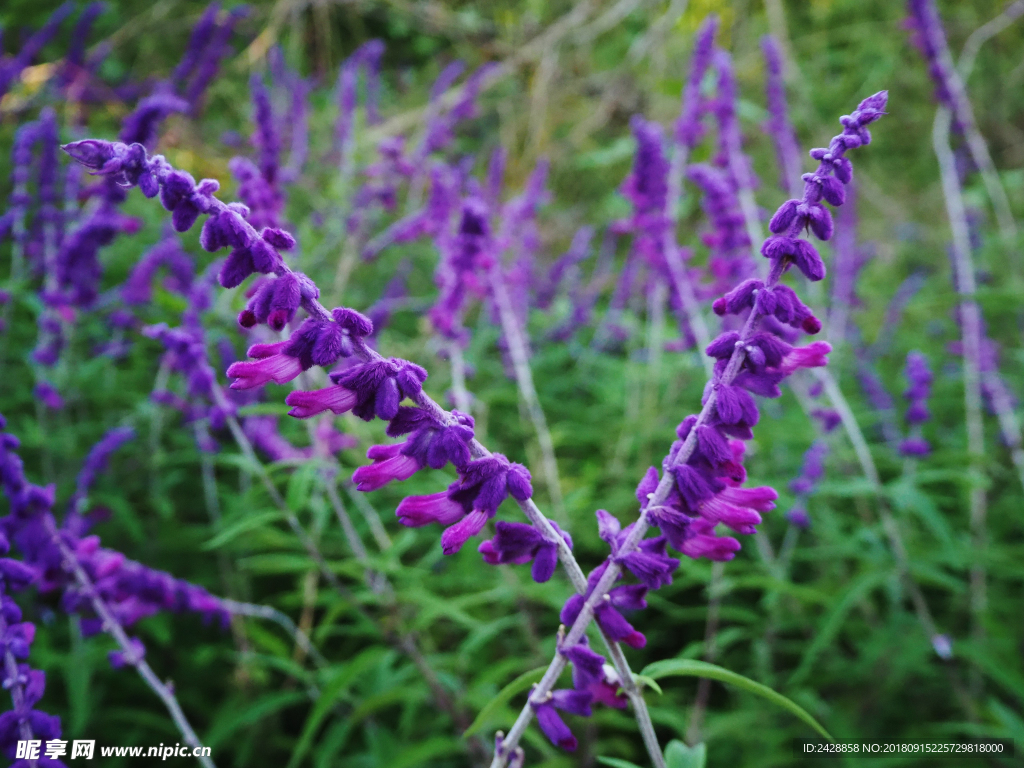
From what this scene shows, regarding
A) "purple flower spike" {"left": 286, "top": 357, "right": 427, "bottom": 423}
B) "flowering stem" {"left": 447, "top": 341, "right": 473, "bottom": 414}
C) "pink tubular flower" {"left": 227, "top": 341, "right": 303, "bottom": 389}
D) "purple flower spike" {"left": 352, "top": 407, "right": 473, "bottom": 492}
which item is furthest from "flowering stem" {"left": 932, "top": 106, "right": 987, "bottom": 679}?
"pink tubular flower" {"left": 227, "top": 341, "right": 303, "bottom": 389}

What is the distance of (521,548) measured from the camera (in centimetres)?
140

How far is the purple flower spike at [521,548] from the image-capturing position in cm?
138

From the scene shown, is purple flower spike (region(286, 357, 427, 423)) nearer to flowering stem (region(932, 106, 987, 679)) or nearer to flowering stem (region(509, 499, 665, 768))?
flowering stem (region(509, 499, 665, 768))

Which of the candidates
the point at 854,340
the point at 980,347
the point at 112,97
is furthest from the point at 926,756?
the point at 112,97

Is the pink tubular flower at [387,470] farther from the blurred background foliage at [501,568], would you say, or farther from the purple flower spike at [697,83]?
the purple flower spike at [697,83]

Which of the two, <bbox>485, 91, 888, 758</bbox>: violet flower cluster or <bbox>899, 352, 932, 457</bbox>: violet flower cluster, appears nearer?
<bbox>485, 91, 888, 758</bbox>: violet flower cluster

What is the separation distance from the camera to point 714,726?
10.1 ft

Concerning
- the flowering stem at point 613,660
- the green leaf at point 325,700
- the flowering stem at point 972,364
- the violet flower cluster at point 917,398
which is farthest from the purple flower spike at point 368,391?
the flowering stem at point 972,364

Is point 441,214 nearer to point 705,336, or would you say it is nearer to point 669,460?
point 705,336

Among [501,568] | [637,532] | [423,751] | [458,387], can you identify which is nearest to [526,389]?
[458,387]

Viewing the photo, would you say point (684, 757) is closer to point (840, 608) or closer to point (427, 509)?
point (427, 509)

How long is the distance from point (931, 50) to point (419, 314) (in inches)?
167

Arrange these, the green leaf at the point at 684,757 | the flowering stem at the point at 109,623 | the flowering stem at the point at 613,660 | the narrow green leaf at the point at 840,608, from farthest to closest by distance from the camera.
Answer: the narrow green leaf at the point at 840,608, the flowering stem at the point at 109,623, the green leaf at the point at 684,757, the flowering stem at the point at 613,660

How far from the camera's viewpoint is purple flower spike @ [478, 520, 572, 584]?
A: 1378 millimetres
